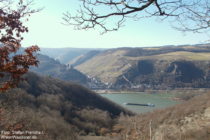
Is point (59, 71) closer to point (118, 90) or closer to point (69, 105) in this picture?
point (118, 90)

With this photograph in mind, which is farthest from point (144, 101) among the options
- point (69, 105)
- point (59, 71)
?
point (59, 71)

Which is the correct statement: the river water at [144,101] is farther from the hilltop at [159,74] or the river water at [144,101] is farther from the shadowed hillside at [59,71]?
the shadowed hillside at [59,71]

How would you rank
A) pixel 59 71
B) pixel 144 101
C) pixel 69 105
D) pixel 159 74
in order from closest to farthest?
1. pixel 69 105
2. pixel 144 101
3. pixel 159 74
4. pixel 59 71

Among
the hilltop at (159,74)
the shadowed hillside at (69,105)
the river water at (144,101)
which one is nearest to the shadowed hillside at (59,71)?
the hilltop at (159,74)

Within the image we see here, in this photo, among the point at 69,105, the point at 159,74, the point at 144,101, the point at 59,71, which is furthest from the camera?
the point at 59,71

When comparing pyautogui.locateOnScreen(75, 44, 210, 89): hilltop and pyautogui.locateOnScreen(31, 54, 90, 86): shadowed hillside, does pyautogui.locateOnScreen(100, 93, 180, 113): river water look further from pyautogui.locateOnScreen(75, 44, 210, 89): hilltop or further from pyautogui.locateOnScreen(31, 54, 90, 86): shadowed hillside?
pyautogui.locateOnScreen(31, 54, 90, 86): shadowed hillside

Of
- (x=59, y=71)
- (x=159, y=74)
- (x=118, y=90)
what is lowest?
(x=118, y=90)

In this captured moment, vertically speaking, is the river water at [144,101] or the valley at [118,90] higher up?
the valley at [118,90]

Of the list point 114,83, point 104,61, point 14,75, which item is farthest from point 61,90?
point 104,61

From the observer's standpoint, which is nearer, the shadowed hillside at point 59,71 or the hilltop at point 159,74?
the hilltop at point 159,74

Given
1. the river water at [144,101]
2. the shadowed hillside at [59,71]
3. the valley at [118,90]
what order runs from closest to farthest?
the valley at [118,90] < the river water at [144,101] < the shadowed hillside at [59,71]

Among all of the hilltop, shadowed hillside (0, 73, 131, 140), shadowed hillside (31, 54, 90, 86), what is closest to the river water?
shadowed hillside (0, 73, 131, 140)

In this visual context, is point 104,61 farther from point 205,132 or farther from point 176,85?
point 205,132
